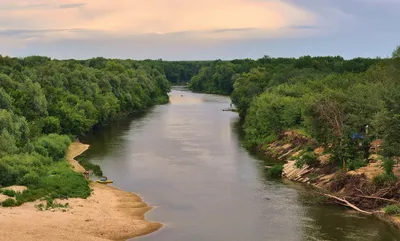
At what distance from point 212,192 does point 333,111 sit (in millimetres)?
14176

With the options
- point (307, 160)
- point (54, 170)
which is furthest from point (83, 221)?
point (307, 160)

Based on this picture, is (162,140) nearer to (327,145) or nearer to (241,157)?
(241,157)

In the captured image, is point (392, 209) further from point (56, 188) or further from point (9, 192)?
point (9, 192)

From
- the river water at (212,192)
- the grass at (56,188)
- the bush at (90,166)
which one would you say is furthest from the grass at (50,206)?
the bush at (90,166)

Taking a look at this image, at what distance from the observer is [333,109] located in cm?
5050

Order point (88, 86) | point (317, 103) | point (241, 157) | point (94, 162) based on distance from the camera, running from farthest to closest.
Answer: point (88, 86), point (241, 157), point (94, 162), point (317, 103)

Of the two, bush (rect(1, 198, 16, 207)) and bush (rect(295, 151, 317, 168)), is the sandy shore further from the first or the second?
bush (rect(295, 151, 317, 168))

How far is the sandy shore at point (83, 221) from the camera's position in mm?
33781

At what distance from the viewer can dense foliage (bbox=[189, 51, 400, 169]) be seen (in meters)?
45.8

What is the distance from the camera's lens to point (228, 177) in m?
52.1

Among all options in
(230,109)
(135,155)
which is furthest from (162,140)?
(230,109)

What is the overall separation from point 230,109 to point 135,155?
5880 cm

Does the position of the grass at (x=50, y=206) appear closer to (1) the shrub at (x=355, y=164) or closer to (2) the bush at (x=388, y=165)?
(1) the shrub at (x=355, y=164)

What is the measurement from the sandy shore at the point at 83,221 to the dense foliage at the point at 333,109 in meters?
19.5
